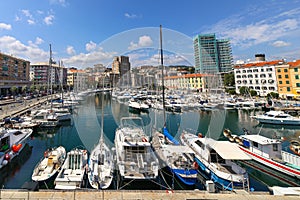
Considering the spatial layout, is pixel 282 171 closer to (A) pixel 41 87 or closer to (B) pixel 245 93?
(B) pixel 245 93

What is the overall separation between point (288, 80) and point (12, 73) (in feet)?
257

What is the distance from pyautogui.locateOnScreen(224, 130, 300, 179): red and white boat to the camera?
321 inches

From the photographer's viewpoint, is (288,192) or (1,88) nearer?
(288,192)

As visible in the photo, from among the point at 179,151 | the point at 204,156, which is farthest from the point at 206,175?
the point at 179,151

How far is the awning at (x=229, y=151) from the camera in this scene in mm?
6836

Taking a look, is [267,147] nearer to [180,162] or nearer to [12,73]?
[180,162]

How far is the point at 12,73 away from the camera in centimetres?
5166

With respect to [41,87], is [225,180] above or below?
below

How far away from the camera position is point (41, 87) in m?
57.7

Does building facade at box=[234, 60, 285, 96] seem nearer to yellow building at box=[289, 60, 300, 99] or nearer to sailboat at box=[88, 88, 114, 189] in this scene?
yellow building at box=[289, 60, 300, 99]

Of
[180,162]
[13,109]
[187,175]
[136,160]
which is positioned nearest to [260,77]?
[180,162]

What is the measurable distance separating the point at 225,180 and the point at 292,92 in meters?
41.6

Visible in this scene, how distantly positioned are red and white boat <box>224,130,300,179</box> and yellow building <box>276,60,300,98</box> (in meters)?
34.7

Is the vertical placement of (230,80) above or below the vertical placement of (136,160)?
above
